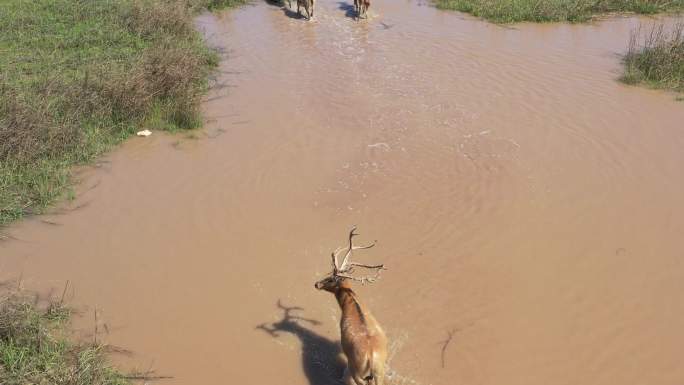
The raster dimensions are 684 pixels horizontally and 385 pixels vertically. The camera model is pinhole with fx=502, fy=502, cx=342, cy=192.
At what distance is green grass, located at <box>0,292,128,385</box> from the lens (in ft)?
12.2

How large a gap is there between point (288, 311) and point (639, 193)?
489 centimetres

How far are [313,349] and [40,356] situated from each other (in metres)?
2.18

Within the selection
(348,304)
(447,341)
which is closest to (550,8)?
(447,341)

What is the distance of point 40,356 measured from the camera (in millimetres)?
3961

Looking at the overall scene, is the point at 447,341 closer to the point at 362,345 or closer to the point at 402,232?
the point at 362,345

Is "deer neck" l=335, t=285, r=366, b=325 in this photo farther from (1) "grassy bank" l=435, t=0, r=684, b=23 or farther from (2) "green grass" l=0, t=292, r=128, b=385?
(1) "grassy bank" l=435, t=0, r=684, b=23

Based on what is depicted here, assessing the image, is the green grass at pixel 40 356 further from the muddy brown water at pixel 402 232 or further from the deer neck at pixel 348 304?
the deer neck at pixel 348 304

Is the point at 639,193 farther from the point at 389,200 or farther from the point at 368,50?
the point at 368,50

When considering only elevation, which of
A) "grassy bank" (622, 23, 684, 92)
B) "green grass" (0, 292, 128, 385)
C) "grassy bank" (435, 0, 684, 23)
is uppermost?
"grassy bank" (435, 0, 684, 23)

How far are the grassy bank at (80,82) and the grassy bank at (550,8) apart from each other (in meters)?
7.61

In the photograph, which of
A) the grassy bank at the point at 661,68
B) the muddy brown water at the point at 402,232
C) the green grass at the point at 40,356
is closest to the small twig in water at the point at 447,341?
the muddy brown water at the point at 402,232

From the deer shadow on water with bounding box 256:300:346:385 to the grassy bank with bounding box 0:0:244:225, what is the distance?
3.43 meters

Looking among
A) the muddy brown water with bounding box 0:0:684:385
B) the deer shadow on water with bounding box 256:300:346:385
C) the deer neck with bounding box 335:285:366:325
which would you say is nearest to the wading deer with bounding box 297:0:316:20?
the muddy brown water with bounding box 0:0:684:385

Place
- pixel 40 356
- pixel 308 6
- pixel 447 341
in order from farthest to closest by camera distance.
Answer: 1. pixel 308 6
2. pixel 447 341
3. pixel 40 356
